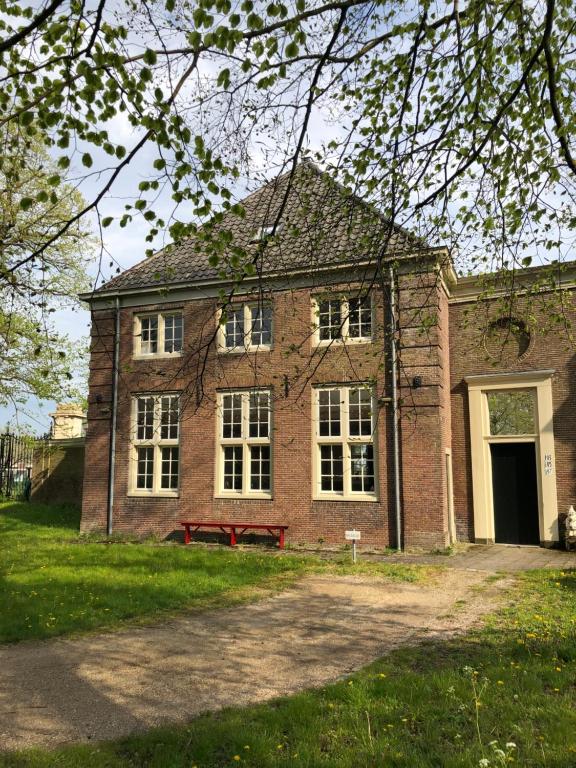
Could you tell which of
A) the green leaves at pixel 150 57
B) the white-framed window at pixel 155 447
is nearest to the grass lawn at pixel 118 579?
the white-framed window at pixel 155 447

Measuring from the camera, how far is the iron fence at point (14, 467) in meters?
23.8

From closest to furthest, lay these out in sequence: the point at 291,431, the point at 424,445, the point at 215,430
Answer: the point at 424,445
the point at 291,431
the point at 215,430

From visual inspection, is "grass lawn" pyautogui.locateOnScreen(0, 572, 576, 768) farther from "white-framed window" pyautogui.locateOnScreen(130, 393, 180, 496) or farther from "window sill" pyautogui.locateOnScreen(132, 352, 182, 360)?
"window sill" pyautogui.locateOnScreen(132, 352, 182, 360)

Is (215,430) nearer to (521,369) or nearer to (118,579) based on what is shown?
(118,579)

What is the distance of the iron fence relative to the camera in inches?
936

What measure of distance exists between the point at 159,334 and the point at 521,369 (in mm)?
10226

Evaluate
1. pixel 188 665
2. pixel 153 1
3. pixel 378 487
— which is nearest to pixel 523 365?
pixel 378 487

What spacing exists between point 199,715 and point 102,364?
14.8m

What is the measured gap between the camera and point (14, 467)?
24.1 metres

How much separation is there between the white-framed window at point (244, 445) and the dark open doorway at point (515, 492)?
20.5 feet

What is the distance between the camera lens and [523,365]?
1573 cm

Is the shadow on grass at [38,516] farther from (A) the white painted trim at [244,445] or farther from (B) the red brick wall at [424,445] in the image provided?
(B) the red brick wall at [424,445]

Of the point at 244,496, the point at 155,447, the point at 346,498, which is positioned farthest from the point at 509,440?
the point at 155,447

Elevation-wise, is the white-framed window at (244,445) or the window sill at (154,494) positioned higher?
the white-framed window at (244,445)
